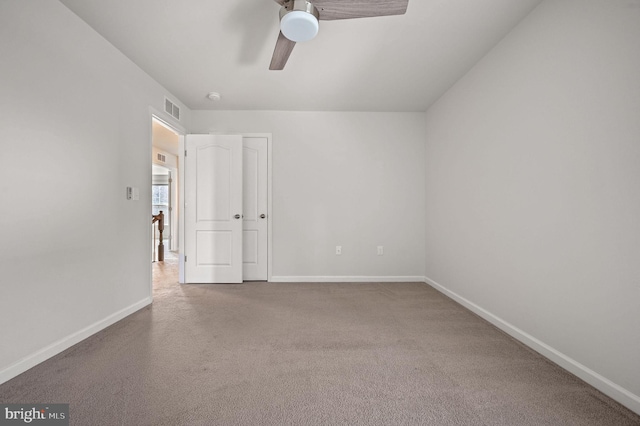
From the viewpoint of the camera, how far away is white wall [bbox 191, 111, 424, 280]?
4.02 m

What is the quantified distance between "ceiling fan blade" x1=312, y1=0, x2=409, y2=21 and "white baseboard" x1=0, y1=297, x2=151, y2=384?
2.83m

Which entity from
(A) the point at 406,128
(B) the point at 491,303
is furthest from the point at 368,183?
(B) the point at 491,303

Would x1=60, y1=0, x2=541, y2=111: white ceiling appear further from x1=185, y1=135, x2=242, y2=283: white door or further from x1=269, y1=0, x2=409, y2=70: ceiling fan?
x1=185, y1=135, x2=242, y2=283: white door

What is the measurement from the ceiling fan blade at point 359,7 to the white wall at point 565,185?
1111mm

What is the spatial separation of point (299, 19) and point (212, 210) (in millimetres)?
2780

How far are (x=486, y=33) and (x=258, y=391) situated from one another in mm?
3070

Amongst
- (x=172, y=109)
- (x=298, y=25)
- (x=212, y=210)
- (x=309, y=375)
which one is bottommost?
(x=309, y=375)

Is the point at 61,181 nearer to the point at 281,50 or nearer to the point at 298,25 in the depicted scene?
the point at 281,50

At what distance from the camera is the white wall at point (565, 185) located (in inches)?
56.9

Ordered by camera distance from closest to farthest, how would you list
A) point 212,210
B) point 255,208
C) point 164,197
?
point 212,210 < point 255,208 < point 164,197

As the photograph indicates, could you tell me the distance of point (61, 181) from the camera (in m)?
1.99

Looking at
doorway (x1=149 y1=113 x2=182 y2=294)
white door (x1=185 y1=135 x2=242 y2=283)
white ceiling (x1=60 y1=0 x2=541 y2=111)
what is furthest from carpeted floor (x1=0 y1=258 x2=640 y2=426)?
white ceiling (x1=60 y1=0 x2=541 y2=111)

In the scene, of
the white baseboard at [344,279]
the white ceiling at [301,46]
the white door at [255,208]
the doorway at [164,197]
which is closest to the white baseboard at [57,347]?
the doorway at [164,197]

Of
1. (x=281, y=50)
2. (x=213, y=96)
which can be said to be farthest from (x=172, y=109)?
(x=281, y=50)
